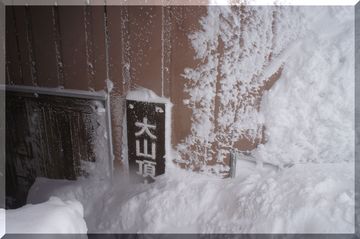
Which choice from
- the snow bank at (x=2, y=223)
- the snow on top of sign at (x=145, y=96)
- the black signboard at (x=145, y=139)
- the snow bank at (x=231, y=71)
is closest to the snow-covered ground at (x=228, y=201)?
the black signboard at (x=145, y=139)

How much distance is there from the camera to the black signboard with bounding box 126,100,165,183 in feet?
11.6

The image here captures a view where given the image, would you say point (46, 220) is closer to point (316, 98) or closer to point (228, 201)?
point (228, 201)

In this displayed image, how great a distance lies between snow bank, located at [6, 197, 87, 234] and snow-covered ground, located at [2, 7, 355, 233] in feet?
3.76

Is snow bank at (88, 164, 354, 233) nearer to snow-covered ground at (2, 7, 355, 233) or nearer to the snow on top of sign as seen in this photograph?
snow-covered ground at (2, 7, 355, 233)

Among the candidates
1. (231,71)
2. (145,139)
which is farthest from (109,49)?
(231,71)

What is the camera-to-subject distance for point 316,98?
120 inches

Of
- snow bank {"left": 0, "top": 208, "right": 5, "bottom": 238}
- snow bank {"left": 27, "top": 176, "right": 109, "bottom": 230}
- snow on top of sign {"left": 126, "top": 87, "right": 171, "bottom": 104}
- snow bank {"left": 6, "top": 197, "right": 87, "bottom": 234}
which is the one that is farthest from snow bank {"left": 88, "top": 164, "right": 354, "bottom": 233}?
snow bank {"left": 0, "top": 208, "right": 5, "bottom": 238}

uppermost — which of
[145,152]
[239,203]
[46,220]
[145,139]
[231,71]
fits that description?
[231,71]

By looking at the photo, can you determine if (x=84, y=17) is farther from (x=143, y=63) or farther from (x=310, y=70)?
(x=310, y=70)

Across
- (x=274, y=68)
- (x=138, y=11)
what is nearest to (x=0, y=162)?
(x=138, y=11)

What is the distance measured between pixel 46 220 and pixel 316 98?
7.79 ft

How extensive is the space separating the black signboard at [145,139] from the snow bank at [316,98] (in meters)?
1.03

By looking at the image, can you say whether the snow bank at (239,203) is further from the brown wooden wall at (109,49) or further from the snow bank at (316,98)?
the brown wooden wall at (109,49)

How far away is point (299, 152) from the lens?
3240 mm
